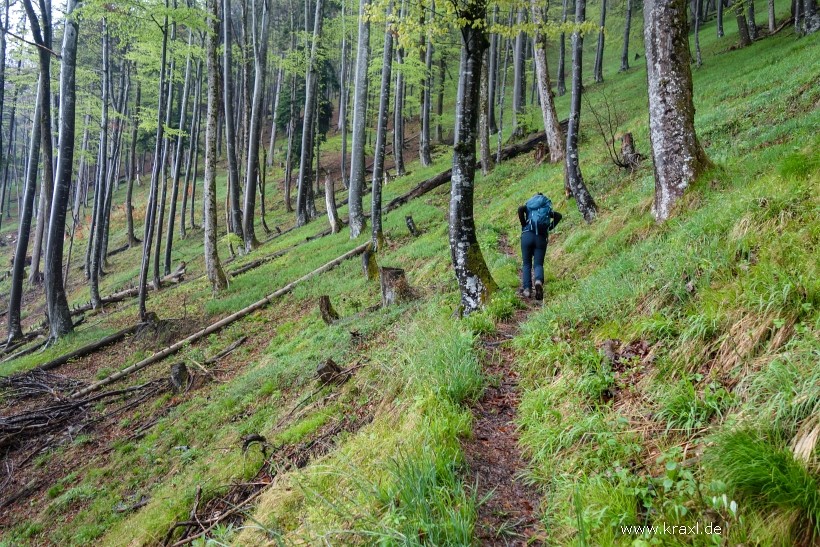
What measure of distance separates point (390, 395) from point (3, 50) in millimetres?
23886

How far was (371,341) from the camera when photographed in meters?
7.20

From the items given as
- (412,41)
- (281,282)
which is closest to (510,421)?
(412,41)

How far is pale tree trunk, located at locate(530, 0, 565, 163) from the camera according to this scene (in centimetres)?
1335

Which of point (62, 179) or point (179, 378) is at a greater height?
point (62, 179)

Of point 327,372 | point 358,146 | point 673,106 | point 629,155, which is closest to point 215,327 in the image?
point 327,372

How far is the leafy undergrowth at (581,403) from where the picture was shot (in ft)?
7.66

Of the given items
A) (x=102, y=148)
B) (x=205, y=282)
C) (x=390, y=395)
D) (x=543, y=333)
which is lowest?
(x=205, y=282)

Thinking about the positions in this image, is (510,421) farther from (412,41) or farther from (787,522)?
(412,41)

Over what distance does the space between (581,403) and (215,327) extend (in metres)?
10.8

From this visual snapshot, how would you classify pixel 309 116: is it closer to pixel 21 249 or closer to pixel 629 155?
pixel 21 249

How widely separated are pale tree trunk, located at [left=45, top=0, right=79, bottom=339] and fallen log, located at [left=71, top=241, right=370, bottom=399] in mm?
4883

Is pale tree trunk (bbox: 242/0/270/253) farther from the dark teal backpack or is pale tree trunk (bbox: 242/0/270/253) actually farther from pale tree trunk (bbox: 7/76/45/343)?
the dark teal backpack

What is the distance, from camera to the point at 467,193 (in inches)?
249

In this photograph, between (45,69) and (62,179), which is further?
(45,69)
